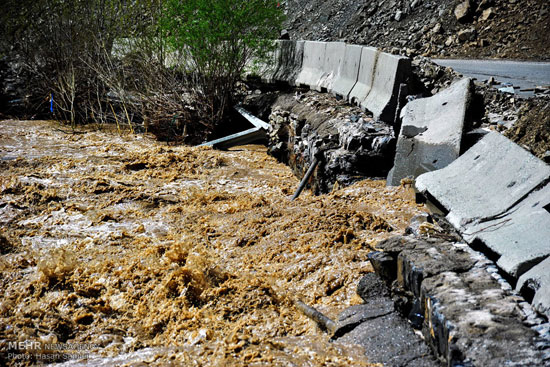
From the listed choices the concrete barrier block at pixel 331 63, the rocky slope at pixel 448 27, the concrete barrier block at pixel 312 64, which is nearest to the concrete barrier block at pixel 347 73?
the concrete barrier block at pixel 331 63

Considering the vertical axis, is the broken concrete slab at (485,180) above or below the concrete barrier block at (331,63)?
below

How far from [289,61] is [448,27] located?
5.52 m

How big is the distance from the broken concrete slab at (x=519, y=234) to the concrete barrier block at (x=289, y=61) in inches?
311

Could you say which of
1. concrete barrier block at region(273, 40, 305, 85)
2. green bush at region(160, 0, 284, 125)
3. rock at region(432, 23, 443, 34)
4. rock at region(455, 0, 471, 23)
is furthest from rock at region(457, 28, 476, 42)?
green bush at region(160, 0, 284, 125)

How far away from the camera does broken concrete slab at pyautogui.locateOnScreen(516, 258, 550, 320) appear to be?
2.57m

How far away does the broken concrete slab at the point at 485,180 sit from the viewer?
3.72 meters

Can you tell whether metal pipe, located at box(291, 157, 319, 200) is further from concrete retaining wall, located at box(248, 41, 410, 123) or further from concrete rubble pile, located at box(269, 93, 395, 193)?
concrete retaining wall, located at box(248, 41, 410, 123)

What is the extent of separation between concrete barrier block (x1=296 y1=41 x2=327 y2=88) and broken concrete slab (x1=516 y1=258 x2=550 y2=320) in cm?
756

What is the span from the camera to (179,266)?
4996 mm

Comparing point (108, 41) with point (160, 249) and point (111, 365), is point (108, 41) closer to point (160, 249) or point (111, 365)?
point (160, 249)

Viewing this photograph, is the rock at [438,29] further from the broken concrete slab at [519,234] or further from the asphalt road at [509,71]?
the broken concrete slab at [519,234]

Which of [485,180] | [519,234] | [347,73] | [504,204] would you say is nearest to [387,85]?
[347,73]

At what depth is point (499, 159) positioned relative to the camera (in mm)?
4188

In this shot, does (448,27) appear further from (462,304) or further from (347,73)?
(462,304)
